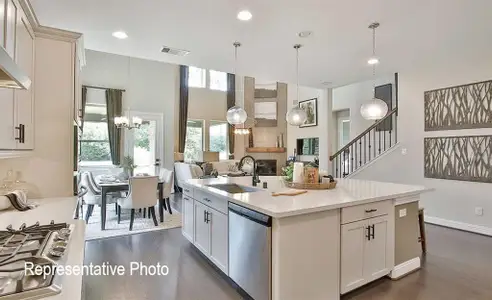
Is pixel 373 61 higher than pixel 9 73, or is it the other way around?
pixel 373 61

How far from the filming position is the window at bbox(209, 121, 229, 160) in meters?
10.1

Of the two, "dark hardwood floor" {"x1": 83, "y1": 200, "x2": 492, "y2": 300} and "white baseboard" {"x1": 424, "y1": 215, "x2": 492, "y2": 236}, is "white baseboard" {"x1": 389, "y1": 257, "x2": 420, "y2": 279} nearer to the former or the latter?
"dark hardwood floor" {"x1": 83, "y1": 200, "x2": 492, "y2": 300}

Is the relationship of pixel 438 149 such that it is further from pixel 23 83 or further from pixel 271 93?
pixel 271 93

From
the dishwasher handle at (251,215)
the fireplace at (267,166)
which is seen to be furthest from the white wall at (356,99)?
the dishwasher handle at (251,215)

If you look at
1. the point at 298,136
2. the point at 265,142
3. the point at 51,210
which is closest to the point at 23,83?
the point at 51,210

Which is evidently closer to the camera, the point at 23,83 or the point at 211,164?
the point at 23,83

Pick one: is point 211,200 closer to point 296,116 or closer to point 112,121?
point 296,116

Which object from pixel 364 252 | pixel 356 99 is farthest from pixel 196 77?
pixel 364 252

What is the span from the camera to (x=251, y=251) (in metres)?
2.31

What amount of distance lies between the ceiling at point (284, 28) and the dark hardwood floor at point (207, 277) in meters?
2.80

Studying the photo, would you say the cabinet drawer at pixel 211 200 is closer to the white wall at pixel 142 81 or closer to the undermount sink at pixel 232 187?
the undermount sink at pixel 232 187

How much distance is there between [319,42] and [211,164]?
6.05 meters

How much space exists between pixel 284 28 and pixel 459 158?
365cm

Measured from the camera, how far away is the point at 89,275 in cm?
299
